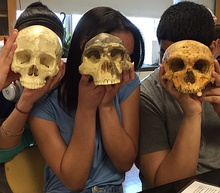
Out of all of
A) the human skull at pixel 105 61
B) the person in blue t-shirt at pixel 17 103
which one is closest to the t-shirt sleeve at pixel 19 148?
the person in blue t-shirt at pixel 17 103

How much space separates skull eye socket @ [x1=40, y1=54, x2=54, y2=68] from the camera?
98 cm

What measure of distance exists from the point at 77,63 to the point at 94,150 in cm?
32

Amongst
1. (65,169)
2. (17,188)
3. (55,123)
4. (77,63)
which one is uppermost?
(77,63)

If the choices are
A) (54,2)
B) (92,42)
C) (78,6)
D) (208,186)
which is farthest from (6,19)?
(208,186)

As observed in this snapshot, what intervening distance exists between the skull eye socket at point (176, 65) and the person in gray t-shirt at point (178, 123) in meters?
0.12

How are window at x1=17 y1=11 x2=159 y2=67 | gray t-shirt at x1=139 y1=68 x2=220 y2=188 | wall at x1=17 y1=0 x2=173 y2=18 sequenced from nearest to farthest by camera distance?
1. gray t-shirt at x1=139 y1=68 x2=220 y2=188
2. wall at x1=17 y1=0 x2=173 y2=18
3. window at x1=17 y1=11 x2=159 y2=67

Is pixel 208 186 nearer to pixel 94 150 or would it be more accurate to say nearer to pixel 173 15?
pixel 94 150

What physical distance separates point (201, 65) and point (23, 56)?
0.56 metres

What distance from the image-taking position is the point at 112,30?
45.0 inches

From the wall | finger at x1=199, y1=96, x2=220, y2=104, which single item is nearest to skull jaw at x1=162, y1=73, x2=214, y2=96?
finger at x1=199, y1=96, x2=220, y2=104

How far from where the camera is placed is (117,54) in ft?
3.20

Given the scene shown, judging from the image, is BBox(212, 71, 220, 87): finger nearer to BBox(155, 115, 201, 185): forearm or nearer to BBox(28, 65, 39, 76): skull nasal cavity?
BBox(155, 115, 201, 185): forearm

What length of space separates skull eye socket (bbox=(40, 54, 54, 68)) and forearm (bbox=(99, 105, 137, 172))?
0.26 metres

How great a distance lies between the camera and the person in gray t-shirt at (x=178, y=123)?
111cm
